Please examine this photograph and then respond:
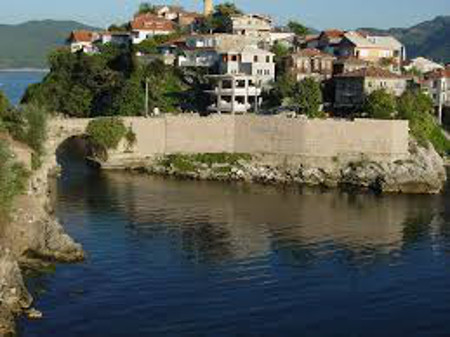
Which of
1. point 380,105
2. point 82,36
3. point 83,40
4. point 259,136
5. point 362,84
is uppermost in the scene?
point 82,36

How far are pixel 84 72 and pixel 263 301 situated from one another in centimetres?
5337

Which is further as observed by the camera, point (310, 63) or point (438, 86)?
point (310, 63)

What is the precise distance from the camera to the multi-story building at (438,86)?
85625mm

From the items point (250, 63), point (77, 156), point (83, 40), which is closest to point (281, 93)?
point (250, 63)

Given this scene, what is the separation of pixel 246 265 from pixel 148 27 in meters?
60.7

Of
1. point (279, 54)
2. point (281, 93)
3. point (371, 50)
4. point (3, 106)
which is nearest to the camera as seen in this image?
point (3, 106)

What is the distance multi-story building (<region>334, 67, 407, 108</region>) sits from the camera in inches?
3078

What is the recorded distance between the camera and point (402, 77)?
80438 millimetres

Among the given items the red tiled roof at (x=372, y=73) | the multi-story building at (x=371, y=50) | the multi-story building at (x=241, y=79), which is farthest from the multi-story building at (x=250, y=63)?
the multi-story building at (x=371, y=50)

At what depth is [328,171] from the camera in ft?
220

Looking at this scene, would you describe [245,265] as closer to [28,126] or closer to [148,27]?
[28,126]

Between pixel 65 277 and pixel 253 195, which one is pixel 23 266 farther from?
pixel 253 195

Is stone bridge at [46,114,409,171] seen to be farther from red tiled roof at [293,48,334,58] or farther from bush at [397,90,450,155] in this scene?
red tiled roof at [293,48,334,58]

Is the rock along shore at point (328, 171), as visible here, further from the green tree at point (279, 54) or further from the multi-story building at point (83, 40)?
the multi-story building at point (83, 40)
